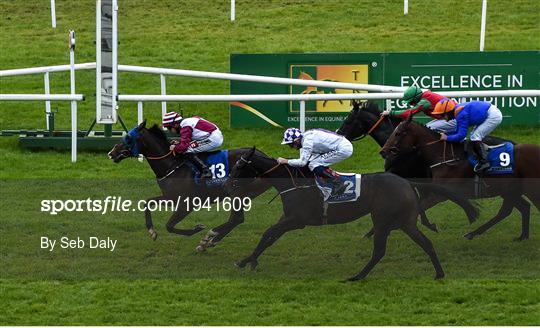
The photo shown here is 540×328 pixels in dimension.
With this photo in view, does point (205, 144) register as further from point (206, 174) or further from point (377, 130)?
point (377, 130)

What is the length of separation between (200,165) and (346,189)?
5.69ft

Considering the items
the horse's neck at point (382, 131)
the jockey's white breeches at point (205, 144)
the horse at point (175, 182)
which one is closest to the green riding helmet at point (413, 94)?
the horse's neck at point (382, 131)

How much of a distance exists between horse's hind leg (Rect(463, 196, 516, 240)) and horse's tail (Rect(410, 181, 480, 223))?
2.89 ft

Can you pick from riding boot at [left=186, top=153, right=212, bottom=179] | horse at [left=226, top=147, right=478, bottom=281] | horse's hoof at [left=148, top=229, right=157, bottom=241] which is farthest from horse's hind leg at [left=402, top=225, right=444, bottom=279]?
horse's hoof at [left=148, top=229, right=157, bottom=241]

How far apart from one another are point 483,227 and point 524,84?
4.58 meters

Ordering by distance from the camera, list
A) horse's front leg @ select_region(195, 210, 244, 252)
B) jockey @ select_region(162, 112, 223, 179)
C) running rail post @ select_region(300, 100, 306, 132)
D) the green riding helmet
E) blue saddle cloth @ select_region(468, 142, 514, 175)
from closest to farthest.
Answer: horse's front leg @ select_region(195, 210, 244, 252) → blue saddle cloth @ select_region(468, 142, 514, 175) → jockey @ select_region(162, 112, 223, 179) → the green riding helmet → running rail post @ select_region(300, 100, 306, 132)

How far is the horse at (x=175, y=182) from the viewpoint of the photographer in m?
11.7

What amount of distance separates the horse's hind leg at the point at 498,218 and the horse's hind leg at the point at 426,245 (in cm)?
139

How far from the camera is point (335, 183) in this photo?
1095 centimetres

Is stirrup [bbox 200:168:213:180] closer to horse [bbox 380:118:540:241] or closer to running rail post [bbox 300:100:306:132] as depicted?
horse [bbox 380:118:540:241]

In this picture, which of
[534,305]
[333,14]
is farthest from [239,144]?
[333,14]

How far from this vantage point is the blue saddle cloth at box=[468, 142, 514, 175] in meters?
11.7

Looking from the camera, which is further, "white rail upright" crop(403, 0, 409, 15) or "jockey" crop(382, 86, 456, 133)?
"white rail upright" crop(403, 0, 409, 15)

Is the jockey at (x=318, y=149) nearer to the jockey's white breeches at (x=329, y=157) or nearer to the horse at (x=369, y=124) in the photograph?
the jockey's white breeches at (x=329, y=157)
